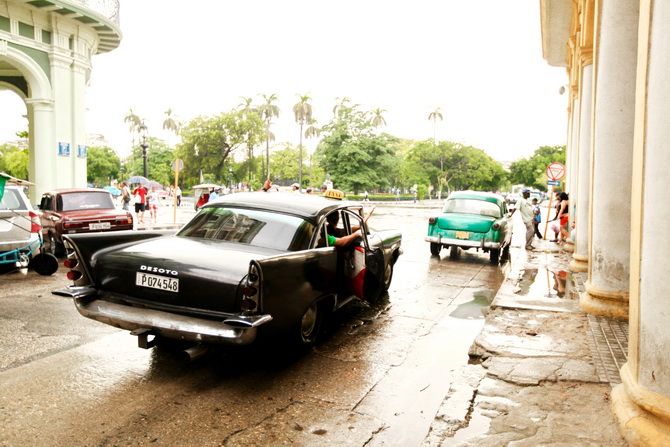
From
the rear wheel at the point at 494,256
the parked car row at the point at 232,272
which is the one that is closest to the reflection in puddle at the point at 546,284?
the rear wheel at the point at 494,256

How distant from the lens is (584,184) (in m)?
10.8

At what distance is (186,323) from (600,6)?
7.10 m

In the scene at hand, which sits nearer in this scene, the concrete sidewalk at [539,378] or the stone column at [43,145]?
the concrete sidewalk at [539,378]

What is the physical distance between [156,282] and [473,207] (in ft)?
34.4

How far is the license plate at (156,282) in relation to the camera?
4406 mm

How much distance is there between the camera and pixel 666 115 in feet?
10.7

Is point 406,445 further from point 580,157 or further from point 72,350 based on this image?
point 580,157

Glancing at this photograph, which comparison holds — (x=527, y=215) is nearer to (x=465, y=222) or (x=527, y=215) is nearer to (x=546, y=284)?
(x=465, y=222)

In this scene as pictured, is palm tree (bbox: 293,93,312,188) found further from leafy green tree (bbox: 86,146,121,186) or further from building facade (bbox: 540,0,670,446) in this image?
building facade (bbox: 540,0,670,446)

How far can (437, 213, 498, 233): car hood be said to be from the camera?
41.3 ft

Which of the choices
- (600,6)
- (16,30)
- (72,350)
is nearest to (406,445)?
(72,350)

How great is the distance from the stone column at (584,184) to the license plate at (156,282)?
8992 millimetres

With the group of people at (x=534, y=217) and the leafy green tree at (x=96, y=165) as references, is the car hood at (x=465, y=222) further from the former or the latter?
the leafy green tree at (x=96, y=165)

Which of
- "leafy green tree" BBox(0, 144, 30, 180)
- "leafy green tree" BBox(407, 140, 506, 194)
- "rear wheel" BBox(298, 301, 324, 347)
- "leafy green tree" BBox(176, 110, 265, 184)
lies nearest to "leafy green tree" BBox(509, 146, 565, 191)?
"leafy green tree" BBox(407, 140, 506, 194)
